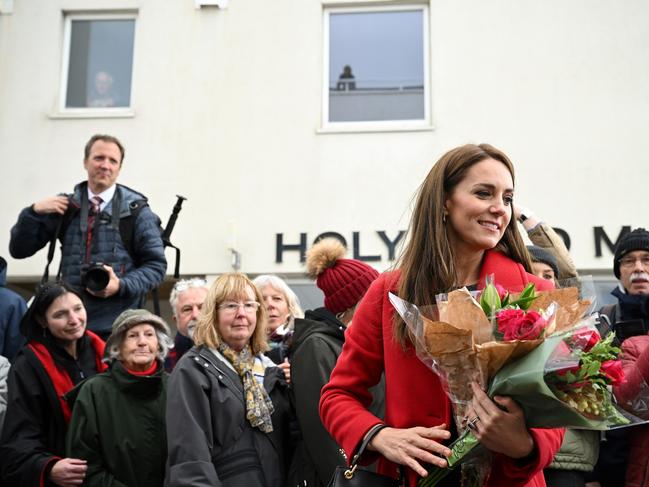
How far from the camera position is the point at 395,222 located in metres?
9.36

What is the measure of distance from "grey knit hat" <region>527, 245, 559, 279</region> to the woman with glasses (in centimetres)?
148

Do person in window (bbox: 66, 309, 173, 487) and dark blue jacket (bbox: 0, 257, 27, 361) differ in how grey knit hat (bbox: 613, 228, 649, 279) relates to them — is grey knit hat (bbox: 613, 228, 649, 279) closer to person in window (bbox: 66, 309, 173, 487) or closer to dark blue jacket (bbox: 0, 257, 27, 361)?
person in window (bbox: 66, 309, 173, 487)

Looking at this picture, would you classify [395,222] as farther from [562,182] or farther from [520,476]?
[520,476]

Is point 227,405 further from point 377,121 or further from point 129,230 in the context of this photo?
point 377,121

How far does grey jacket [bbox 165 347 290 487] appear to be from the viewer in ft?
11.6

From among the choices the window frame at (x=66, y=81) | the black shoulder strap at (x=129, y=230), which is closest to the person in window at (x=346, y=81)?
the window frame at (x=66, y=81)

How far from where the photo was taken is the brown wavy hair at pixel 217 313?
13.3 ft

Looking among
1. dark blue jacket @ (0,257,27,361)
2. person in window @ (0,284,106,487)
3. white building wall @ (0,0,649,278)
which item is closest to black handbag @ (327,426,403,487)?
person in window @ (0,284,106,487)

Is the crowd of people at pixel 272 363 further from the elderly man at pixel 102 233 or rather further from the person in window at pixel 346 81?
the person in window at pixel 346 81

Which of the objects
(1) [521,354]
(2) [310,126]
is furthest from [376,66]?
(1) [521,354]

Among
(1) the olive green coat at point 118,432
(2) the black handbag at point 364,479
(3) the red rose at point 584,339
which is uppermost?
(3) the red rose at point 584,339

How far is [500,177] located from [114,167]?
3.62 metres

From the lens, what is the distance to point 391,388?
2326 mm

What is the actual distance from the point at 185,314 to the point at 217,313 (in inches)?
56.3
